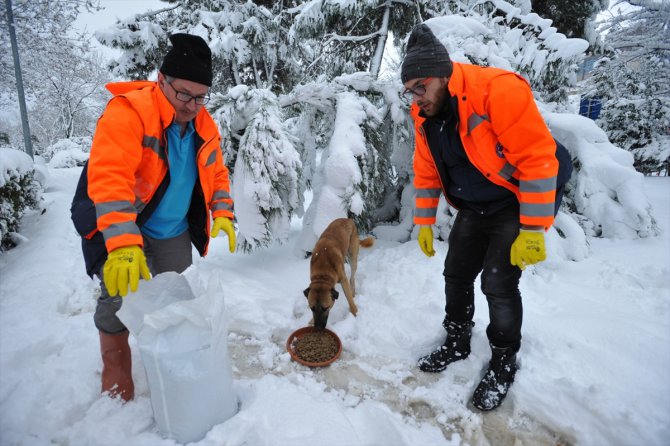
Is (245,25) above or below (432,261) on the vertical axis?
above

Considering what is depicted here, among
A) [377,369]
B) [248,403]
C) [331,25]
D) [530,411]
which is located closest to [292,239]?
[377,369]

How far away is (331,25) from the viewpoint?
254 inches

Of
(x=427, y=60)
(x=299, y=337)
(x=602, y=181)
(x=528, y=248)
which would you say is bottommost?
(x=299, y=337)

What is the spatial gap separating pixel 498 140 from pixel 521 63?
9.50ft

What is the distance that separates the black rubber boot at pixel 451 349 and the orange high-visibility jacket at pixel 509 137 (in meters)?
1.01

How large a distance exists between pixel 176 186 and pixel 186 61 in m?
0.67

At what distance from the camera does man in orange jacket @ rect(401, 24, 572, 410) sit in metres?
1.64

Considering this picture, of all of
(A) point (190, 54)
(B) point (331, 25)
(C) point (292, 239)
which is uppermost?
(B) point (331, 25)

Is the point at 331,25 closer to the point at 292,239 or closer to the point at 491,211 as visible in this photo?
the point at 292,239

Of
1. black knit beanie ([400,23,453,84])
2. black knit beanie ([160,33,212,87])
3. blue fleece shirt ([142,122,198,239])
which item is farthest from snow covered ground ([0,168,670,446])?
black knit beanie ([400,23,453,84])

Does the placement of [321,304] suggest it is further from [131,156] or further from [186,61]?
[186,61]

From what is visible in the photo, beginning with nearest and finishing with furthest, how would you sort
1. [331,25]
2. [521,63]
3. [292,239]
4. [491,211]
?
1. [491,211]
2. [521,63]
3. [292,239]
4. [331,25]

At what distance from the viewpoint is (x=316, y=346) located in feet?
8.45

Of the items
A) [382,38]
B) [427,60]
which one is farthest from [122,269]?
[382,38]
